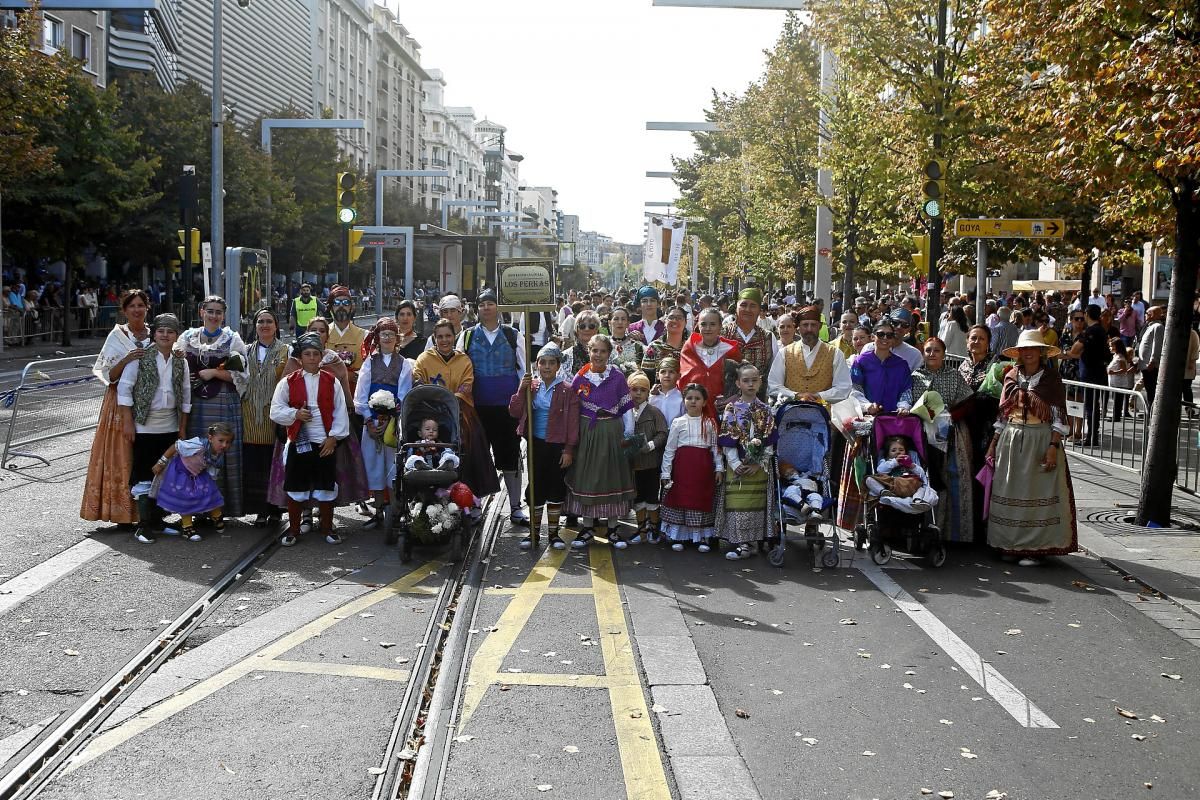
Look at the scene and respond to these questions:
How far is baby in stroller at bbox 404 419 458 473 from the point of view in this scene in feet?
30.0

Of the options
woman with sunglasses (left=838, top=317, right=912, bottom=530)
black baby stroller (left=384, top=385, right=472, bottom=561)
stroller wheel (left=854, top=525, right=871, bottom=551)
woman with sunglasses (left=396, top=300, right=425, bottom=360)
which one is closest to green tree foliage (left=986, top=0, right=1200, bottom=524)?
woman with sunglasses (left=838, top=317, right=912, bottom=530)

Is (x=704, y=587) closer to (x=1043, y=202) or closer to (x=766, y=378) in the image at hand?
(x=766, y=378)

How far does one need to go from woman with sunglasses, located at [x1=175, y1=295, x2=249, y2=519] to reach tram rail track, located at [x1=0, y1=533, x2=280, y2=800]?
1790mm

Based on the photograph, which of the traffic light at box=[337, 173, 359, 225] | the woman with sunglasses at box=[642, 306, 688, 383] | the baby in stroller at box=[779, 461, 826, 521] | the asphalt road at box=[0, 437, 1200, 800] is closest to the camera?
the asphalt road at box=[0, 437, 1200, 800]

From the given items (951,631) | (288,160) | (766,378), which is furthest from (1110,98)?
(288,160)

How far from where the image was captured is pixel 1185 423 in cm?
1391

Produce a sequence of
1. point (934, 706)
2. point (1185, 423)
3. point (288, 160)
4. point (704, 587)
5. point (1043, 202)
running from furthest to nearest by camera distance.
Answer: point (288, 160), point (1043, 202), point (1185, 423), point (704, 587), point (934, 706)

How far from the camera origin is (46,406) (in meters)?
15.1

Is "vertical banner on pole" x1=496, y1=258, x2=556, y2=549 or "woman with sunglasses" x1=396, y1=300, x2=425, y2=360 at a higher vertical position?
"vertical banner on pole" x1=496, y1=258, x2=556, y2=549

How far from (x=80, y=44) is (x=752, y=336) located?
3714 centimetres

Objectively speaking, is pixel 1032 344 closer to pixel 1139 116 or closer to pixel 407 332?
pixel 1139 116

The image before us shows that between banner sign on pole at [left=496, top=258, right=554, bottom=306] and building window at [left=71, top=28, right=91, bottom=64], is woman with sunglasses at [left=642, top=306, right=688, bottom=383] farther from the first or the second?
building window at [left=71, top=28, right=91, bottom=64]

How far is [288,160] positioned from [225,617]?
47656 mm

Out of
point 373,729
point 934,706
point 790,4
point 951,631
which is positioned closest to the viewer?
point 373,729
